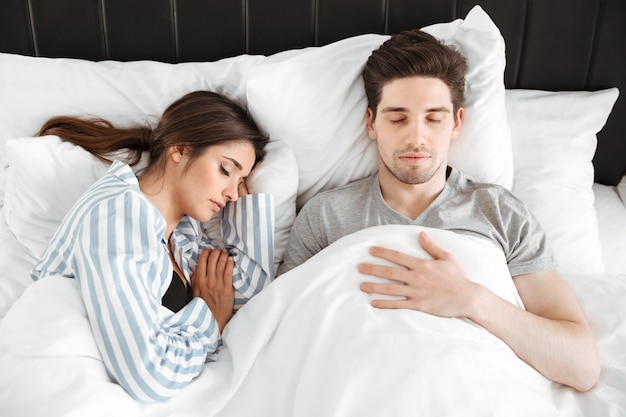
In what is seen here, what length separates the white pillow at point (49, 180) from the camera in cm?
152

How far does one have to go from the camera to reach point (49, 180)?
59.9 inches

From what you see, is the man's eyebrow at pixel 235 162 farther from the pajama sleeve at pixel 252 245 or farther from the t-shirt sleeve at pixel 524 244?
the t-shirt sleeve at pixel 524 244

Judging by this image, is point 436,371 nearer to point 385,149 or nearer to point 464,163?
point 385,149

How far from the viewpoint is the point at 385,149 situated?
1.53 metres

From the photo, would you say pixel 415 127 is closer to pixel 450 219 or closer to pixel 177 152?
pixel 450 219

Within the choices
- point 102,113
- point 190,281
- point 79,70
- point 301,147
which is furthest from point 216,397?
point 79,70

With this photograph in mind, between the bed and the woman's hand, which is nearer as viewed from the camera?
the bed

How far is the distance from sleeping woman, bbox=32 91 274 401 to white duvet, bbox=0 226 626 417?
0.06 m

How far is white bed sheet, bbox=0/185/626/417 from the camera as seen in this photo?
108 centimetres

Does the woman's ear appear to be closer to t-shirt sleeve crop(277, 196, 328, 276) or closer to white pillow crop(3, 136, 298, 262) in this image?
white pillow crop(3, 136, 298, 262)

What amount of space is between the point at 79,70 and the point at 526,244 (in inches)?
50.0

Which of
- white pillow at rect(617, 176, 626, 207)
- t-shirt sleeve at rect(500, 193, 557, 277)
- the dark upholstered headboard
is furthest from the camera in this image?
white pillow at rect(617, 176, 626, 207)

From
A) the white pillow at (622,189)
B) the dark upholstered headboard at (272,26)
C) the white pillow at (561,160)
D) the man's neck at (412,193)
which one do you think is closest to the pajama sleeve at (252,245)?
the man's neck at (412,193)

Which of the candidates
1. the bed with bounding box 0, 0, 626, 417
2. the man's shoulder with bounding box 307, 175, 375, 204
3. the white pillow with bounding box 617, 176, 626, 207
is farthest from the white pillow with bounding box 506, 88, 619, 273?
the man's shoulder with bounding box 307, 175, 375, 204
